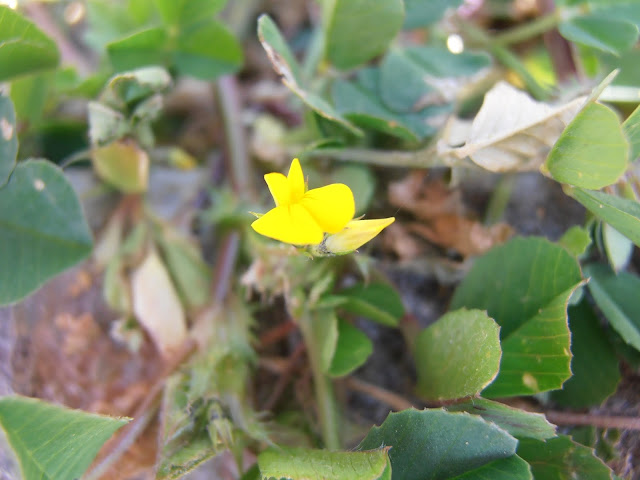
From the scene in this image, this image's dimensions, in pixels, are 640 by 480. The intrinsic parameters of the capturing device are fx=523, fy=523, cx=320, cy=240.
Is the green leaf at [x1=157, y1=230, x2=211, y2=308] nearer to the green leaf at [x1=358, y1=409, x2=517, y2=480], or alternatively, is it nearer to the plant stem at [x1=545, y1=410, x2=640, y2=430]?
the green leaf at [x1=358, y1=409, x2=517, y2=480]

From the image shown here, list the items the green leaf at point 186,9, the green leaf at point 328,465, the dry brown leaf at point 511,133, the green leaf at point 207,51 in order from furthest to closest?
the green leaf at point 207,51 < the green leaf at point 186,9 < the dry brown leaf at point 511,133 < the green leaf at point 328,465

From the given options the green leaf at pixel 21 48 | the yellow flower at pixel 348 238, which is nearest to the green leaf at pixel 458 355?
Answer: the yellow flower at pixel 348 238

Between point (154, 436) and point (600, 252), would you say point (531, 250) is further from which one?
point (154, 436)

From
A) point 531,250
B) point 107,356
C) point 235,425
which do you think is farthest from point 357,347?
point 107,356

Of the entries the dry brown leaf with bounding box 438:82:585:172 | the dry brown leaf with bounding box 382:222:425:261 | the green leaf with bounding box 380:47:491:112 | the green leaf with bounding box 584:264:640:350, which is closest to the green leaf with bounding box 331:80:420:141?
the green leaf with bounding box 380:47:491:112

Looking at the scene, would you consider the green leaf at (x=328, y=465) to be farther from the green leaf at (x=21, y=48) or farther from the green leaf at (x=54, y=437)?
the green leaf at (x=21, y=48)
